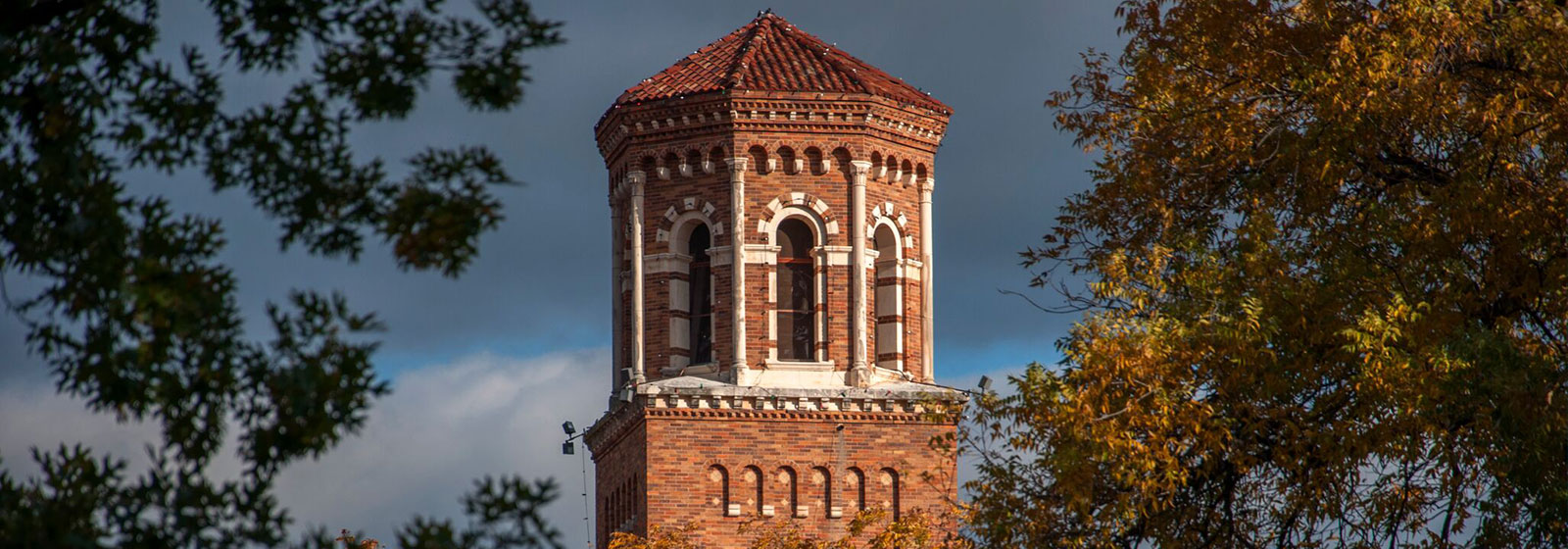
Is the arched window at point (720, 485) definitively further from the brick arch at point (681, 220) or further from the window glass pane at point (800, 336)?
the brick arch at point (681, 220)

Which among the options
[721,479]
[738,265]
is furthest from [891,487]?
[738,265]

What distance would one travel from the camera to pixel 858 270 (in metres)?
36.9

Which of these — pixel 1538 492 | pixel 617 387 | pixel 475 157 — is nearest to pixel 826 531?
pixel 617 387

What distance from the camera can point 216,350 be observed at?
1076 centimetres

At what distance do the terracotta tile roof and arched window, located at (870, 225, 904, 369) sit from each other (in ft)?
7.04

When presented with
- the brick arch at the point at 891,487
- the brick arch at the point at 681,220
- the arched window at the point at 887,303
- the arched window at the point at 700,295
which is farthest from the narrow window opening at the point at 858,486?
the brick arch at the point at 681,220

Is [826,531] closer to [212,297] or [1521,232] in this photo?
[1521,232]

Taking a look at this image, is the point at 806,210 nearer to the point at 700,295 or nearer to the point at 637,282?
the point at 700,295

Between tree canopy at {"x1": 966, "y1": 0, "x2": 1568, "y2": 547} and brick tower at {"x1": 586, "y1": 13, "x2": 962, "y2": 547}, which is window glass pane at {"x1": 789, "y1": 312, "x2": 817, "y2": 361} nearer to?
brick tower at {"x1": 586, "y1": 13, "x2": 962, "y2": 547}

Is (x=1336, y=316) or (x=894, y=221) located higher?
(x=894, y=221)

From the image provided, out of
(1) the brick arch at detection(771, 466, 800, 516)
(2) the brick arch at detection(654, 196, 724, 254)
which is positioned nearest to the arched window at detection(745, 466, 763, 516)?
(1) the brick arch at detection(771, 466, 800, 516)

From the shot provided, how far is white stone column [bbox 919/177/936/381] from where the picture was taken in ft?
123

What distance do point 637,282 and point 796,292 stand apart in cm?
236

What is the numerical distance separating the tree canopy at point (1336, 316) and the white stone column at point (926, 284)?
57.3 ft
